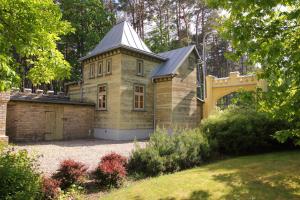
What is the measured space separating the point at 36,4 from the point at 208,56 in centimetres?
4183

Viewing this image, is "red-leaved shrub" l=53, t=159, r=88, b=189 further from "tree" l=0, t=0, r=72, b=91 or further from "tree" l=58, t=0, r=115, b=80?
"tree" l=58, t=0, r=115, b=80

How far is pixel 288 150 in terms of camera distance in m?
13.3

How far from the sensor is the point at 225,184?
7867 mm

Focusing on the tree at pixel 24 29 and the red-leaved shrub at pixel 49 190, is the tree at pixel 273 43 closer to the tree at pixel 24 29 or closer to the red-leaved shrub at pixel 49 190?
the tree at pixel 24 29

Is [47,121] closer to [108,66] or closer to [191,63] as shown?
[108,66]

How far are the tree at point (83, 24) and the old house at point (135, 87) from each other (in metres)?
12.4

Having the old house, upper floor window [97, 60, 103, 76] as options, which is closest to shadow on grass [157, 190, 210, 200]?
the old house

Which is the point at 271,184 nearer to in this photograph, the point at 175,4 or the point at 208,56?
the point at 175,4

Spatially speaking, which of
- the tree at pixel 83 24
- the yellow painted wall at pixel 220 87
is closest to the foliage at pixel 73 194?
the yellow painted wall at pixel 220 87

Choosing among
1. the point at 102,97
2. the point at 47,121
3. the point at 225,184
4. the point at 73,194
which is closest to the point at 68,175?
the point at 73,194

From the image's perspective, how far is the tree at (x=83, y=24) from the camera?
33719 millimetres

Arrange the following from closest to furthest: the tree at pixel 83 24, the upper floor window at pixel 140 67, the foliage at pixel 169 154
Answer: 1. the foliage at pixel 169 154
2. the upper floor window at pixel 140 67
3. the tree at pixel 83 24

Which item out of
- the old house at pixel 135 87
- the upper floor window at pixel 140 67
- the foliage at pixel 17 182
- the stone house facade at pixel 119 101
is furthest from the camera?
the upper floor window at pixel 140 67

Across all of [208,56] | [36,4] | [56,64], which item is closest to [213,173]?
[56,64]
